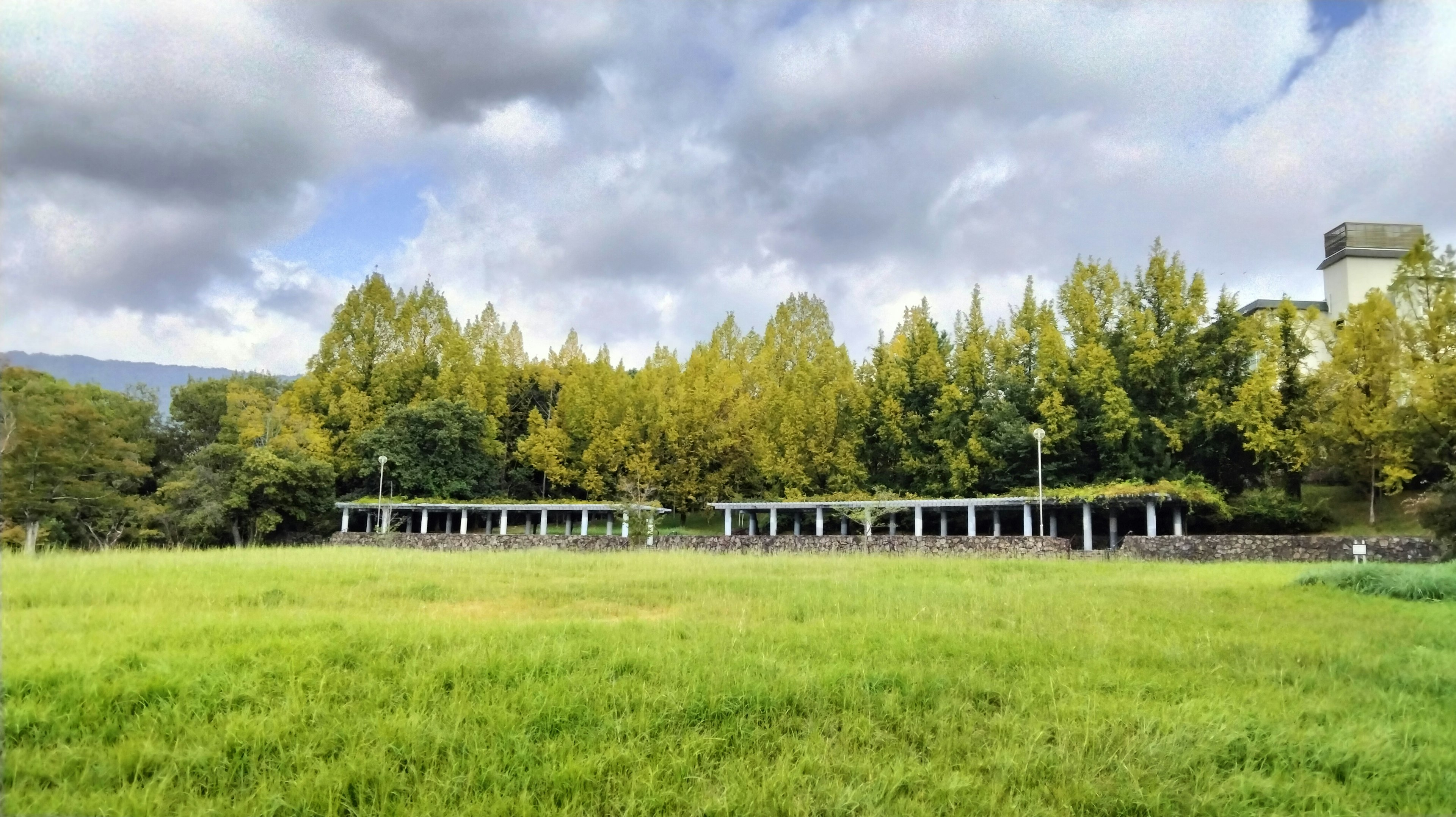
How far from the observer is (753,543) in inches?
895

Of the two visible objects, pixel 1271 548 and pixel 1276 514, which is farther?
pixel 1276 514

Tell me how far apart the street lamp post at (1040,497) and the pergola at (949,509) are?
246 mm

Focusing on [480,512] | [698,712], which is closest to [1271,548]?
[698,712]

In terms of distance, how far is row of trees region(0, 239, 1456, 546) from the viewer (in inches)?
892

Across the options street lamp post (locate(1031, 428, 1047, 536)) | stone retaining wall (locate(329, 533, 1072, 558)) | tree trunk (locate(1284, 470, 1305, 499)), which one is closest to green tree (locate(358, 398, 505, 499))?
stone retaining wall (locate(329, 533, 1072, 558))

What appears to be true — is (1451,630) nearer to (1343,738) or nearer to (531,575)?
(1343,738)

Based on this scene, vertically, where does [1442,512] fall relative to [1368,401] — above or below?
below

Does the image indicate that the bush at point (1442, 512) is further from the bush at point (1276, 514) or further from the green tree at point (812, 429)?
the green tree at point (812, 429)

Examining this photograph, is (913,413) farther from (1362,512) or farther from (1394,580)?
(1394,580)

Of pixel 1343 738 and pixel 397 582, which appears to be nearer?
pixel 1343 738

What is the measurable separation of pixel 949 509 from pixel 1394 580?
20184 millimetres

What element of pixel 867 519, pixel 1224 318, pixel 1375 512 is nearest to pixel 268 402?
pixel 867 519

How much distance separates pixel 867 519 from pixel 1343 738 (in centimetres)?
2099

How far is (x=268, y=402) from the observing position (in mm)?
33688
